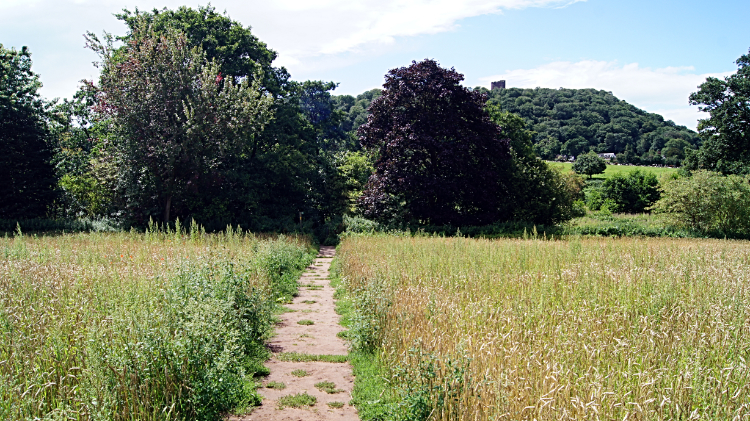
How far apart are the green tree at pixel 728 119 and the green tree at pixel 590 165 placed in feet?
76.9

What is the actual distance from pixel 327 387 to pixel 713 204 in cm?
2449

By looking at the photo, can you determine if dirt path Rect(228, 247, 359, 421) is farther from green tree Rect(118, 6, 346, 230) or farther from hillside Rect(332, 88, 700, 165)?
hillside Rect(332, 88, 700, 165)

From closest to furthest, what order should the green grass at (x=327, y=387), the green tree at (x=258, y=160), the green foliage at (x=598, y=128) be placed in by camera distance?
the green grass at (x=327, y=387), the green tree at (x=258, y=160), the green foliage at (x=598, y=128)

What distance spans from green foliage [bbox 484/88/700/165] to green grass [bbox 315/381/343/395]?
61678 mm

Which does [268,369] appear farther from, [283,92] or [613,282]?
[283,92]

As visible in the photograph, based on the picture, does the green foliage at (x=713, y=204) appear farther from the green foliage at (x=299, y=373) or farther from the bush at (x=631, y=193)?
the green foliage at (x=299, y=373)

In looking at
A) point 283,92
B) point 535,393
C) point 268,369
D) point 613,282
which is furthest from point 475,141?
point 535,393

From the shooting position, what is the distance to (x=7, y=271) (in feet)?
21.9

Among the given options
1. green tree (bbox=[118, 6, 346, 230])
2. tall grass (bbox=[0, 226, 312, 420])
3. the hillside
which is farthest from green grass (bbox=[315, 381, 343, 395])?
the hillside

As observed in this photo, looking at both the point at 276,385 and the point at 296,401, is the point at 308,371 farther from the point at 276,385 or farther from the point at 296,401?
the point at 296,401

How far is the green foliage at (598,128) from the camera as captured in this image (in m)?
64.9

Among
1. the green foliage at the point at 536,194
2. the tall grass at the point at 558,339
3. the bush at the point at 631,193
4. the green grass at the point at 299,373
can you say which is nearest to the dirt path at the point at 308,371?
the green grass at the point at 299,373

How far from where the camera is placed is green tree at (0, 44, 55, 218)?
23922 mm

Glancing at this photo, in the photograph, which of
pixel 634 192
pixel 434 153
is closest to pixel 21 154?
pixel 434 153
